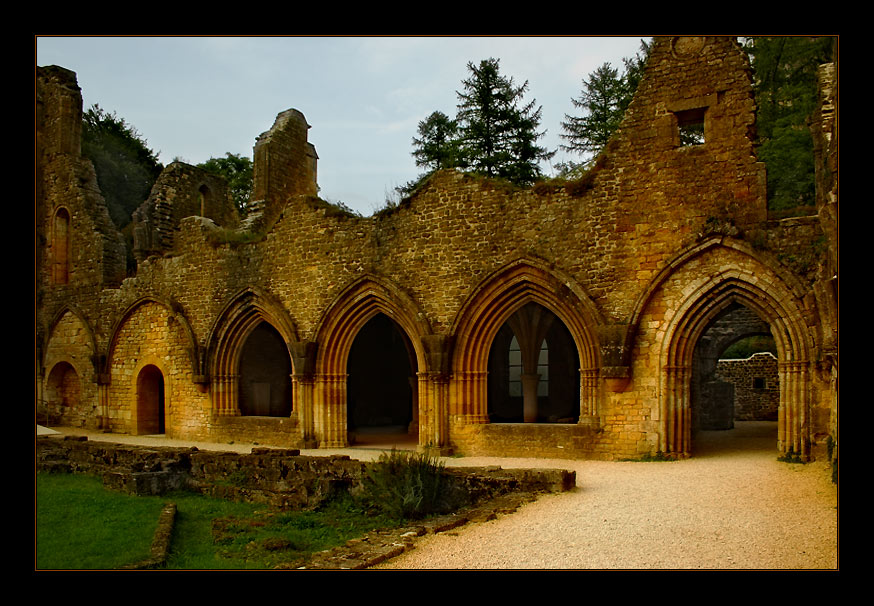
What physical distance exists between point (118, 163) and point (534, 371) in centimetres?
1584

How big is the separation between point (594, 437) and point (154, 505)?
20.5 ft

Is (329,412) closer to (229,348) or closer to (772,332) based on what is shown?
(229,348)

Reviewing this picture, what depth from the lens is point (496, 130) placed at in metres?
26.0

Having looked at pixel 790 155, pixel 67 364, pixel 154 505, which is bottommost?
pixel 154 505

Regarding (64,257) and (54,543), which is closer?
(54,543)

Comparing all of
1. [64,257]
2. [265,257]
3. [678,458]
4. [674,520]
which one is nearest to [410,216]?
[265,257]

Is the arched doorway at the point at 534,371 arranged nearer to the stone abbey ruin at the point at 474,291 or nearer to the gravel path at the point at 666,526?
the stone abbey ruin at the point at 474,291

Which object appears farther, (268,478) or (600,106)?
(600,106)

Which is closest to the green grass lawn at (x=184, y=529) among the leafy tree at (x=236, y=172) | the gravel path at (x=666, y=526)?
the gravel path at (x=666, y=526)

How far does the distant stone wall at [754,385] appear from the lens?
2083cm

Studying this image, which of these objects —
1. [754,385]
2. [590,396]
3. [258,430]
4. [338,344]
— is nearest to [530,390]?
[338,344]

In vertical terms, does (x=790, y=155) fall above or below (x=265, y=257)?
above

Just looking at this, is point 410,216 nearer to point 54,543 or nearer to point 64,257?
point 54,543

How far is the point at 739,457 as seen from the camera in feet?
36.4
